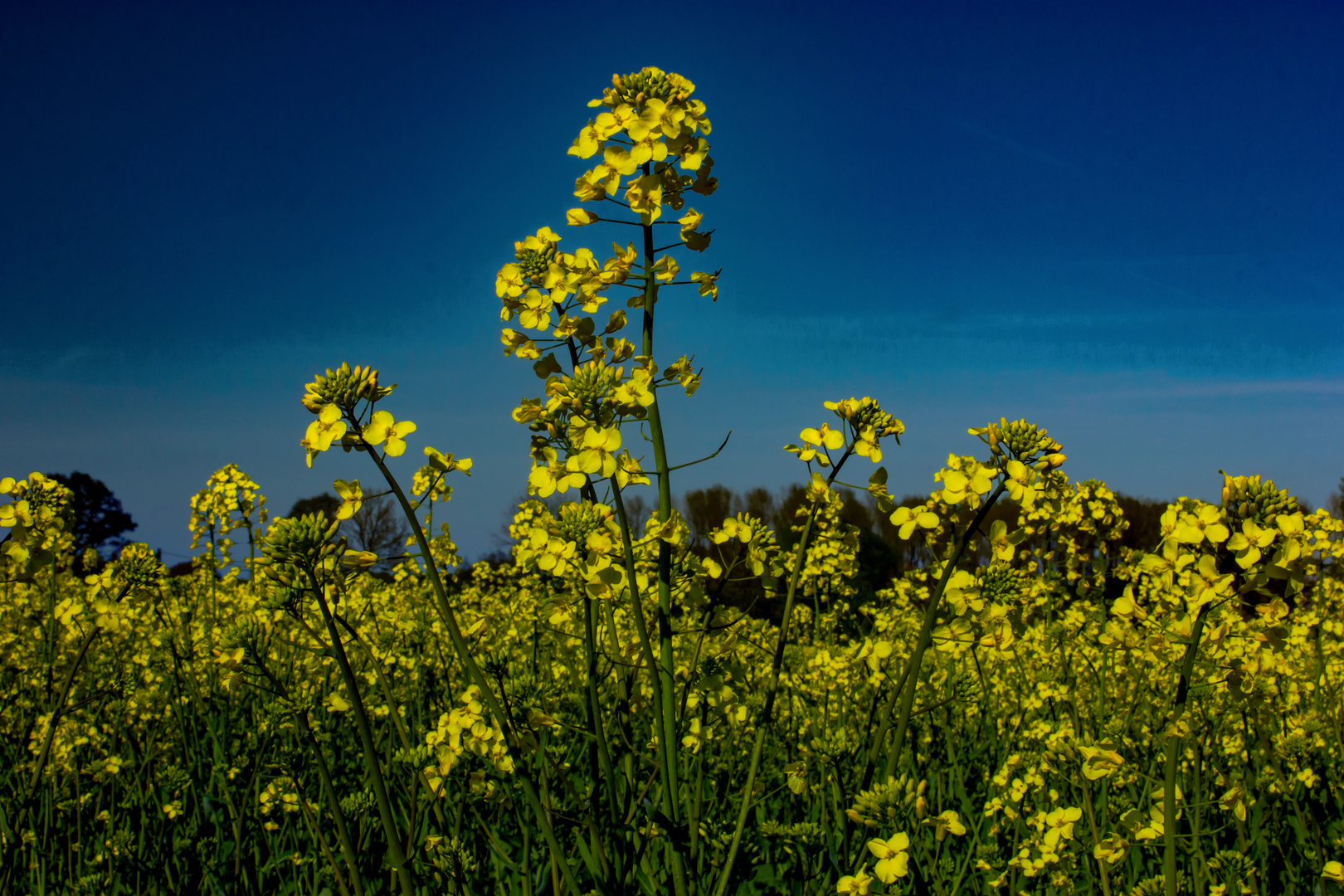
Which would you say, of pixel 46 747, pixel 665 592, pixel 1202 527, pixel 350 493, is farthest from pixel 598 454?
pixel 46 747

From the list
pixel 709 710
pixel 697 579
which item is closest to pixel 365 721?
pixel 697 579

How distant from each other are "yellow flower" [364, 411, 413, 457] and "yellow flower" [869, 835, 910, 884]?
1.46 metres

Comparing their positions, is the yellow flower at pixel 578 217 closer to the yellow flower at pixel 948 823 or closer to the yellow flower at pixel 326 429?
the yellow flower at pixel 326 429

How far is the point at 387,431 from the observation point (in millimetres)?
1660

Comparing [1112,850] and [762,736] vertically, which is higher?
[762,736]

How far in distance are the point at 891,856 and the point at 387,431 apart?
1568 mm

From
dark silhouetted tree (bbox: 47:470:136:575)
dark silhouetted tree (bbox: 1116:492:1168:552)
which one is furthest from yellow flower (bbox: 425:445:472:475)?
dark silhouetted tree (bbox: 47:470:136:575)

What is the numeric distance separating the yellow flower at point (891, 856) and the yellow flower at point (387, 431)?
1.46 meters

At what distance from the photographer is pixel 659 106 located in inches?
76.8

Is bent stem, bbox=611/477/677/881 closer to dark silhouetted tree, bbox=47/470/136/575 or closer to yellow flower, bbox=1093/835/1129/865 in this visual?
yellow flower, bbox=1093/835/1129/865

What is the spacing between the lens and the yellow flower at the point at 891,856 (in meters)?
1.73

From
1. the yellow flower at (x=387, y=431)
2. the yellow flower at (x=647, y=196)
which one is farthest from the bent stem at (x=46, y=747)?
the yellow flower at (x=647, y=196)

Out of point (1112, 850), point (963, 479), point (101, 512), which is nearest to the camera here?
point (963, 479)

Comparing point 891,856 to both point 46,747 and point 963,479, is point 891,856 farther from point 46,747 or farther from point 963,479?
point 46,747
